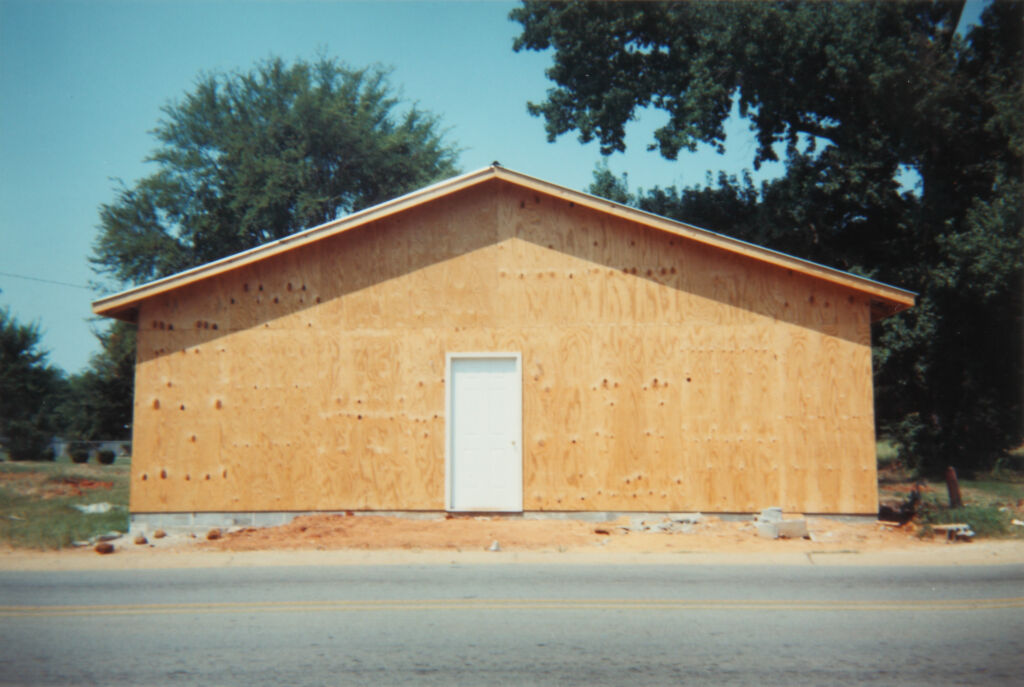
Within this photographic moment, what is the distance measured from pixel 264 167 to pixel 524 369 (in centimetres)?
2287

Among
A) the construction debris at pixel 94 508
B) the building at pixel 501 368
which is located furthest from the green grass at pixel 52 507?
the building at pixel 501 368

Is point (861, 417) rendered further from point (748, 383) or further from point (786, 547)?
point (786, 547)

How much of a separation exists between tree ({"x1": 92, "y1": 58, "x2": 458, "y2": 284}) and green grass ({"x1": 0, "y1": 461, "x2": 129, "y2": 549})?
1165 cm

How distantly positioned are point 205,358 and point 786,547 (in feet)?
32.0

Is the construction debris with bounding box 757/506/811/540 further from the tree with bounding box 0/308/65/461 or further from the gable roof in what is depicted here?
the tree with bounding box 0/308/65/461

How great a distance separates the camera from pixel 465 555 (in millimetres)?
11086

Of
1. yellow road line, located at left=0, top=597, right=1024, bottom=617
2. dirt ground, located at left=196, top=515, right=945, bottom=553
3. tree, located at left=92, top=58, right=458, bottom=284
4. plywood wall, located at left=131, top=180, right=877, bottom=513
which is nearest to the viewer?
yellow road line, located at left=0, top=597, right=1024, bottom=617

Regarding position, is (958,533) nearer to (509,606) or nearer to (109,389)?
(509,606)

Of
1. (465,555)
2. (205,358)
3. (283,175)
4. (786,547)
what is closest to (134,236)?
(283,175)

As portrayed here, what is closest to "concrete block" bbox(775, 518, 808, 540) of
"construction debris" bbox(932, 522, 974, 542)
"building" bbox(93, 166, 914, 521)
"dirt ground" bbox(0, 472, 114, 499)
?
"building" bbox(93, 166, 914, 521)

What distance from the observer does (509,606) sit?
7648mm

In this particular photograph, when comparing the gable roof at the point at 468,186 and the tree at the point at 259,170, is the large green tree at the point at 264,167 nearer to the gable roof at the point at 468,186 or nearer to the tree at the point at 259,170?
the tree at the point at 259,170

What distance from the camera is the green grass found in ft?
42.3

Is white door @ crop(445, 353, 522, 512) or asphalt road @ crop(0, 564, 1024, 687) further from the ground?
white door @ crop(445, 353, 522, 512)
